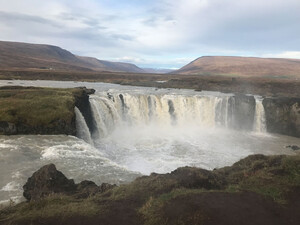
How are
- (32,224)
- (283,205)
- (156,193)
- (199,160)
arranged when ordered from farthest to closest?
(199,160) → (156,193) → (283,205) → (32,224)

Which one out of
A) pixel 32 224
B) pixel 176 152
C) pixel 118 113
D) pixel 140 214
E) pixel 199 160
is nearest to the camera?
pixel 32 224

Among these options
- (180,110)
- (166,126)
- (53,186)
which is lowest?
(166,126)

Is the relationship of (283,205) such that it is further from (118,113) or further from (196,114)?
(196,114)

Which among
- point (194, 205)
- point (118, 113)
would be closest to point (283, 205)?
point (194, 205)

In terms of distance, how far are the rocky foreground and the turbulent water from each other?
3.40 meters

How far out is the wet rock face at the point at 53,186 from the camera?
1116 cm

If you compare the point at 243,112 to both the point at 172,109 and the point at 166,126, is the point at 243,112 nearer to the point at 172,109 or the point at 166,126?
the point at 172,109

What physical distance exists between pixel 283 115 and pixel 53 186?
35.7 m

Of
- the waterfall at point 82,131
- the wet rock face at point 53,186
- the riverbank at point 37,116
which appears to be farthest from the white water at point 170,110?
the wet rock face at point 53,186

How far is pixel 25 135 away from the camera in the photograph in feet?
67.9

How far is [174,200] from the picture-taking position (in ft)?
30.9

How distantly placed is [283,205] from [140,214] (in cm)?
545

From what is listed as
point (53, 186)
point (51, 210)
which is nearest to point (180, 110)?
point (53, 186)

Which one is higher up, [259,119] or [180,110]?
[180,110]
